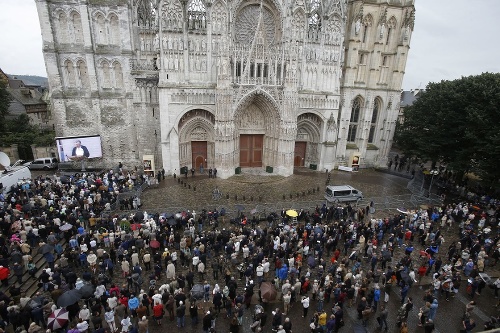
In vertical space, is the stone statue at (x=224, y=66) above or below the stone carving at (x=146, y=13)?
below

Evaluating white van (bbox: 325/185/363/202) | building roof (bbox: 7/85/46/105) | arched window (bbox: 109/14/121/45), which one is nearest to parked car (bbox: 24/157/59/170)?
arched window (bbox: 109/14/121/45)

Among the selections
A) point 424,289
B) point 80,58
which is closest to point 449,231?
point 424,289

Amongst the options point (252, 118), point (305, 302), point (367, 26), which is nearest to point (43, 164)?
point (252, 118)

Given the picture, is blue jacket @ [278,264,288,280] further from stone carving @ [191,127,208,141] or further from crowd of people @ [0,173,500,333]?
stone carving @ [191,127,208,141]

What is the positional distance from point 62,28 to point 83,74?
195 inches

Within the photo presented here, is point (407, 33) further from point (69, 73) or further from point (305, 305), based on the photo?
point (69, 73)

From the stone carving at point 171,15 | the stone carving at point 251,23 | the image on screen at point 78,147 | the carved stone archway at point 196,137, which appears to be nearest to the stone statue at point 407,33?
the stone carving at point 251,23

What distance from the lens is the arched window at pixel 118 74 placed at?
108 ft

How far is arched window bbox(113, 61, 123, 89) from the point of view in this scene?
3284 centimetres

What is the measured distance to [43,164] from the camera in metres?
34.5

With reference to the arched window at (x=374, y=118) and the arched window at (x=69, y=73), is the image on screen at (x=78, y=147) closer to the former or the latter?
the arched window at (x=69, y=73)

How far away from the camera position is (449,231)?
2348cm

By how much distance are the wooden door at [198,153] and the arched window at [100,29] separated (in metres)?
15.2

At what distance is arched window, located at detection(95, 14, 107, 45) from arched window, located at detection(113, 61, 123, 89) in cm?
258
